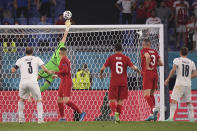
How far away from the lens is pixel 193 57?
19172 mm

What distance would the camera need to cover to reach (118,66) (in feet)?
40.7

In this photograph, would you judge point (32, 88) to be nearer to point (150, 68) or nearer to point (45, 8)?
point (150, 68)

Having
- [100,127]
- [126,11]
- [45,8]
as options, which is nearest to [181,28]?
[126,11]

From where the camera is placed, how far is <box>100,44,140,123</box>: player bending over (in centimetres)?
1236

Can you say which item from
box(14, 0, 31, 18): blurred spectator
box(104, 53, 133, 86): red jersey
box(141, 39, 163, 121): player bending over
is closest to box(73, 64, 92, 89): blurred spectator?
box(141, 39, 163, 121): player bending over

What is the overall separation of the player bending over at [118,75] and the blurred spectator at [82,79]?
311 centimetres

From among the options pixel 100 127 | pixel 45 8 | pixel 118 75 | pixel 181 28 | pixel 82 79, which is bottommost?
pixel 100 127

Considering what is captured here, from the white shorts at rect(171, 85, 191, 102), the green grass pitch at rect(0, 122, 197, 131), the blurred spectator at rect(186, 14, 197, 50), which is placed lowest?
the green grass pitch at rect(0, 122, 197, 131)

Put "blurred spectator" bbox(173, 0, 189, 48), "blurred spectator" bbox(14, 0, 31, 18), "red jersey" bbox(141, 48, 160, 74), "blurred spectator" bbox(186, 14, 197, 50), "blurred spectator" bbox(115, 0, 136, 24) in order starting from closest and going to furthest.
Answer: "red jersey" bbox(141, 48, 160, 74)
"blurred spectator" bbox(186, 14, 197, 50)
"blurred spectator" bbox(173, 0, 189, 48)
"blurred spectator" bbox(115, 0, 136, 24)
"blurred spectator" bbox(14, 0, 31, 18)

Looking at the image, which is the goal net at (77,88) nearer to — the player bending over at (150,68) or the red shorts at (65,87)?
the red shorts at (65,87)

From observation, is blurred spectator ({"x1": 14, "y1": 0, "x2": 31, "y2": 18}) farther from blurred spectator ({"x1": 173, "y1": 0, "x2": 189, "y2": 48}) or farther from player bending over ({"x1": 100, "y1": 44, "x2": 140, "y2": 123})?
player bending over ({"x1": 100, "y1": 44, "x2": 140, "y2": 123})

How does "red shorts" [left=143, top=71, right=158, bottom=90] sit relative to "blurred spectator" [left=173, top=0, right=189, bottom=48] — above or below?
below

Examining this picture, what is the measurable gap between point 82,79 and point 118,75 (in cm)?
340

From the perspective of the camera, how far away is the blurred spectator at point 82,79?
15766mm
